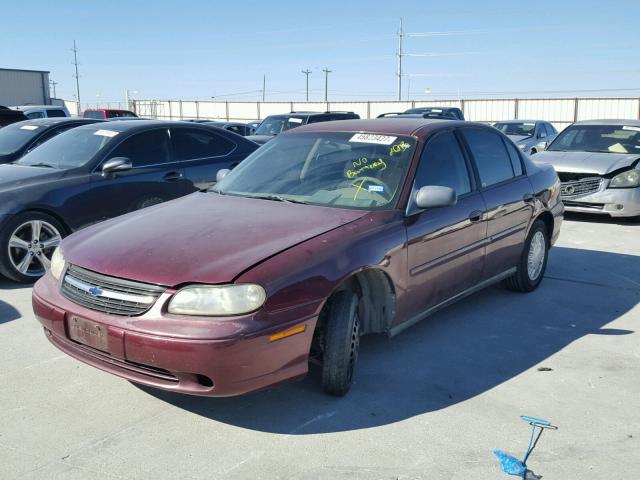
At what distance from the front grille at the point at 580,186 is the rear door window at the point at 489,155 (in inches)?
173

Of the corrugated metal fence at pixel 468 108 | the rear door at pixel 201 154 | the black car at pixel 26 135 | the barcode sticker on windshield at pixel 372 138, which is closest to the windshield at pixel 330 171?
the barcode sticker on windshield at pixel 372 138

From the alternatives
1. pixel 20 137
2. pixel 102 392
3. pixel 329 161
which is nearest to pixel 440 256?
pixel 329 161

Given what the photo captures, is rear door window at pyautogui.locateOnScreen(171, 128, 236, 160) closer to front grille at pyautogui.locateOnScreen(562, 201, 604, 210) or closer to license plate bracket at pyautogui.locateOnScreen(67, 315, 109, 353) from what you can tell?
license plate bracket at pyautogui.locateOnScreen(67, 315, 109, 353)

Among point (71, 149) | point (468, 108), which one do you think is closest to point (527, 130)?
point (71, 149)

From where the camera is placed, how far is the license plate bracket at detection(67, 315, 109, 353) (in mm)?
3213

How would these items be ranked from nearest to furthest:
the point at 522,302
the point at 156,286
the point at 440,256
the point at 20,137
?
the point at 156,286 < the point at 440,256 < the point at 522,302 < the point at 20,137

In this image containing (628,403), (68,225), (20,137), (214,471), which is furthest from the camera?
(20,137)

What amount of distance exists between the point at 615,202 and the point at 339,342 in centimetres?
704

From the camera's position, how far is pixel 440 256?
4.34 metres

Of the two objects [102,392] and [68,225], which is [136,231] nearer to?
[102,392]

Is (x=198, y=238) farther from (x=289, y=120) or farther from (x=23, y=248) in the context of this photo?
(x=289, y=120)

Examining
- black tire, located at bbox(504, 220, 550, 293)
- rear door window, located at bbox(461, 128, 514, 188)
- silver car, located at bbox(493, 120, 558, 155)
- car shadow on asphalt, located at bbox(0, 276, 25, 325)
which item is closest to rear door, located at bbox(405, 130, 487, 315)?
rear door window, located at bbox(461, 128, 514, 188)

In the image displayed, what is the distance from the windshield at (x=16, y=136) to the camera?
332 inches

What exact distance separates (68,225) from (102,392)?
2.94m
